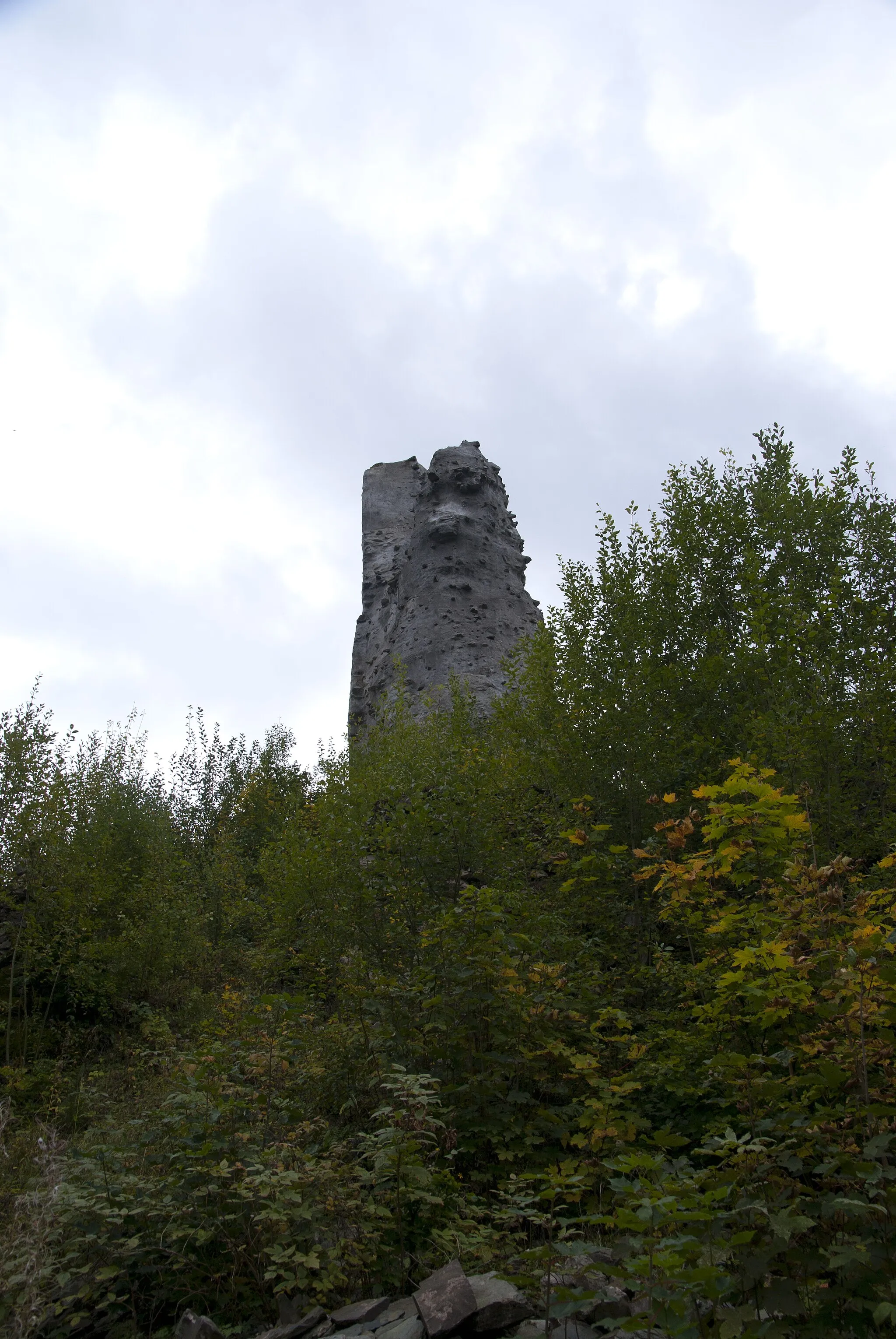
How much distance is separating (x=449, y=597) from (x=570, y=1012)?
55.2 feet

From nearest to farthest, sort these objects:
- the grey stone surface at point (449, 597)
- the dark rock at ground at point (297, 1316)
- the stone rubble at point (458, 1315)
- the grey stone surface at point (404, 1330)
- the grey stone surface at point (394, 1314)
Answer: the stone rubble at point (458, 1315) < the grey stone surface at point (404, 1330) < the grey stone surface at point (394, 1314) < the dark rock at ground at point (297, 1316) < the grey stone surface at point (449, 597)

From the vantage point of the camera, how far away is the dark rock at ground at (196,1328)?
3373 millimetres

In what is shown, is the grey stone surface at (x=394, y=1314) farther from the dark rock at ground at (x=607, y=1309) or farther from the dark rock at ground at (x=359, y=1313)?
the dark rock at ground at (x=607, y=1309)

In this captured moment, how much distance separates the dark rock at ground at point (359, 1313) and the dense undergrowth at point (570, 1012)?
0.44 ft

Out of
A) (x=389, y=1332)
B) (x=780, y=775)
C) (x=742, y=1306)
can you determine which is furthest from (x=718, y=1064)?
(x=780, y=775)

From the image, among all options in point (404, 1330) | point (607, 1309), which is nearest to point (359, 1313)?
point (404, 1330)

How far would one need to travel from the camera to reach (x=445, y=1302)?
3180mm

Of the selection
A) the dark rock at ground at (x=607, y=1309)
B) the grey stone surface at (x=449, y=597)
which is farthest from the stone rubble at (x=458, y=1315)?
the grey stone surface at (x=449, y=597)

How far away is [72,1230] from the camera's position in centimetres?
398

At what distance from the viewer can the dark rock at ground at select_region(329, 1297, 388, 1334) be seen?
3.35 meters

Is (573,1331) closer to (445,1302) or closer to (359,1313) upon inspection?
(445,1302)

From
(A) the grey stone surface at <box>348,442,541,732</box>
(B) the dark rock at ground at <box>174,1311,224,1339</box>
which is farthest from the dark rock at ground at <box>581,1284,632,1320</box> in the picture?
(A) the grey stone surface at <box>348,442,541,732</box>

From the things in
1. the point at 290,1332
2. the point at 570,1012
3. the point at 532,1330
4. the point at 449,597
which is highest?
the point at 449,597

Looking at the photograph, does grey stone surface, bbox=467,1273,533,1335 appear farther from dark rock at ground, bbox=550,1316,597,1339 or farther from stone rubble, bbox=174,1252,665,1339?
dark rock at ground, bbox=550,1316,597,1339
